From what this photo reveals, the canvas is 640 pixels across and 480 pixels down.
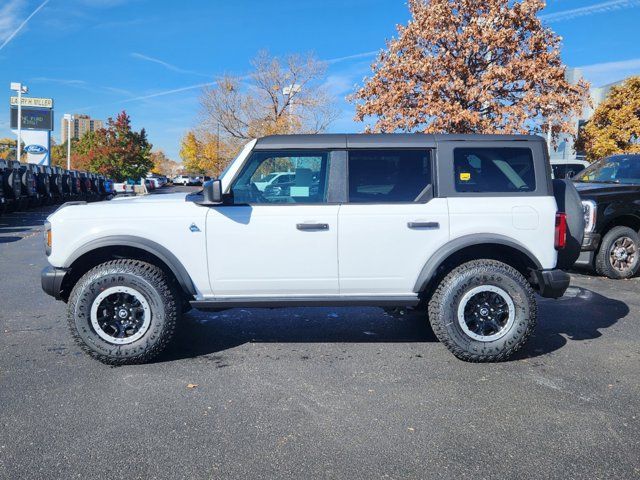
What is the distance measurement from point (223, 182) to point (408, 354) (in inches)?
85.4

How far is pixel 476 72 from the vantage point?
1773 centimetres

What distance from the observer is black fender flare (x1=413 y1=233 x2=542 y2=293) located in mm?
4293

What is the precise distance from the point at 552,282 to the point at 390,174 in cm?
159

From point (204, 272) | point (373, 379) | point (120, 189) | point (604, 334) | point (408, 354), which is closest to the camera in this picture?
point (373, 379)

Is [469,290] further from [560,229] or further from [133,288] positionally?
[133,288]

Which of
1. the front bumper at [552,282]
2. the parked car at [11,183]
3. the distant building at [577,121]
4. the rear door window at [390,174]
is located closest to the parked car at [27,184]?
the parked car at [11,183]

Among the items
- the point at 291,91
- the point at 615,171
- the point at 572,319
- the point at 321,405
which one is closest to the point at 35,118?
the point at 291,91

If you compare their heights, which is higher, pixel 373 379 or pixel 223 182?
pixel 223 182

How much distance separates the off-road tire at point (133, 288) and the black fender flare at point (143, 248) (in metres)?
0.15

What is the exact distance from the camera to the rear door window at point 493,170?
14.6 ft

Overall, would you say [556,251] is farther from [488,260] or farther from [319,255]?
[319,255]

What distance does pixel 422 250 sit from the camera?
4344 mm

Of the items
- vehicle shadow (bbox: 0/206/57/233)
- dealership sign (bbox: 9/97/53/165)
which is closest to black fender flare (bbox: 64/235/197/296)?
vehicle shadow (bbox: 0/206/57/233)

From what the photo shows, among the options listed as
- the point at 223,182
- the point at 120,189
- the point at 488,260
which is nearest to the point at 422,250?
the point at 488,260
